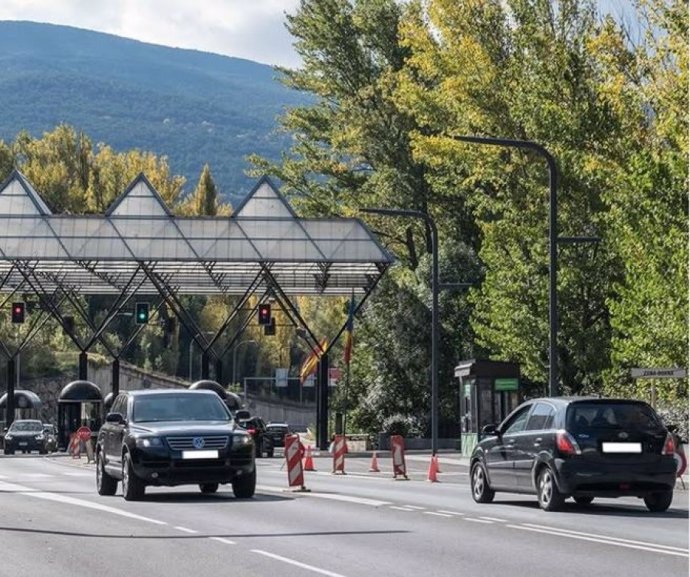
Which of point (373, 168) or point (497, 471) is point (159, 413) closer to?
point (497, 471)

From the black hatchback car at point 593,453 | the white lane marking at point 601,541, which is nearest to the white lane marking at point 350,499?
the black hatchback car at point 593,453

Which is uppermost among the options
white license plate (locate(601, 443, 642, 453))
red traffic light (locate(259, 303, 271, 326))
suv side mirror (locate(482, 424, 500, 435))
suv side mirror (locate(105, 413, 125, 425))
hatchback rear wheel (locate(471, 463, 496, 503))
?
red traffic light (locate(259, 303, 271, 326))

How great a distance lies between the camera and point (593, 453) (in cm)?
2417

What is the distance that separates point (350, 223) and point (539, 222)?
12890 millimetres

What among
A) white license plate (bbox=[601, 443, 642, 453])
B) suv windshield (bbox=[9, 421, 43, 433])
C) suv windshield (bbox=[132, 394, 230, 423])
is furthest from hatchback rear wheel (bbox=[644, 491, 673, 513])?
suv windshield (bbox=[9, 421, 43, 433])

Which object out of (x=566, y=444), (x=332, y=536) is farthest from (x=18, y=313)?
(x=332, y=536)

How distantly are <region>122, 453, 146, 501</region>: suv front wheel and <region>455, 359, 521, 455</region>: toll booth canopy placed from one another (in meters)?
23.7

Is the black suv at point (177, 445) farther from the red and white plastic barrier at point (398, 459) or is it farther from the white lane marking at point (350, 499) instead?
the red and white plastic barrier at point (398, 459)

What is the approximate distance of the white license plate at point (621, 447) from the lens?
956 inches

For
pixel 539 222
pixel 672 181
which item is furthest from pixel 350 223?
pixel 672 181

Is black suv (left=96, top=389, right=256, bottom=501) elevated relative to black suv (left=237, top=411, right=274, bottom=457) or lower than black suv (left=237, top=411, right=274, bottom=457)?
lower

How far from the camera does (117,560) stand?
16.5 m

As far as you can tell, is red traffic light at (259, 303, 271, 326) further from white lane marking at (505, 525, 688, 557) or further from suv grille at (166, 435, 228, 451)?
white lane marking at (505, 525, 688, 557)

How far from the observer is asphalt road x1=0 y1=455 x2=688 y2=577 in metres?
15.8
